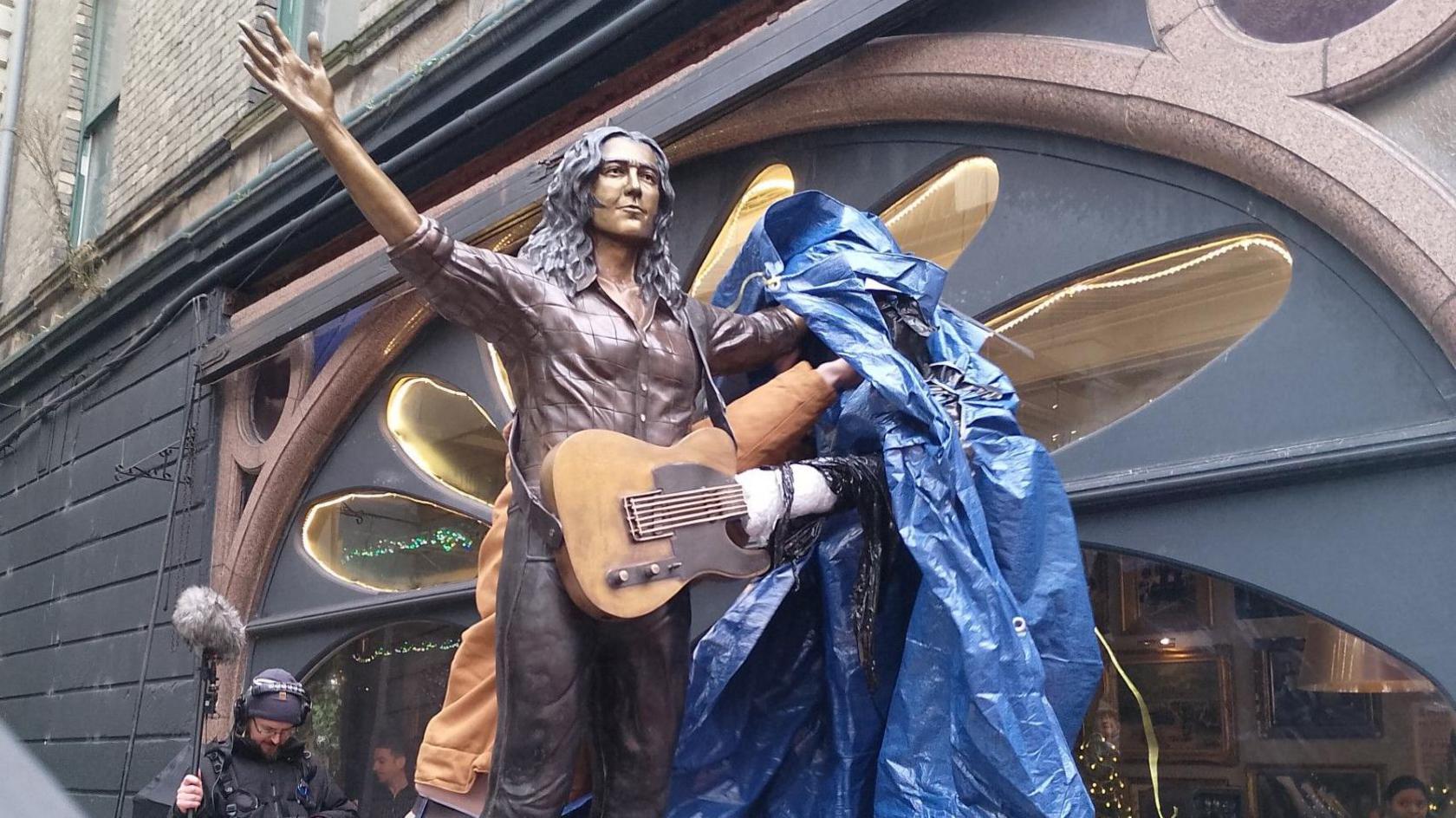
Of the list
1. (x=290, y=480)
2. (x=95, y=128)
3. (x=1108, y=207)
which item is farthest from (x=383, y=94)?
(x=95, y=128)

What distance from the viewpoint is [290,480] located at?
27.6ft

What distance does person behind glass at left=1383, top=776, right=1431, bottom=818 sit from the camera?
380 cm

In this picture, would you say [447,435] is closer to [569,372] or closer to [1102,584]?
[1102,584]

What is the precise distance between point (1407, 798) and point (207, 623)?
4602 millimetres

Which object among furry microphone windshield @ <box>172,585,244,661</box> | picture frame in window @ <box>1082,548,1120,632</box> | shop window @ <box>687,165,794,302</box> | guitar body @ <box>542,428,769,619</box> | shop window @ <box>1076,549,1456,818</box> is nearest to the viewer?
guitar body @ <box>542,428,769,619</box>

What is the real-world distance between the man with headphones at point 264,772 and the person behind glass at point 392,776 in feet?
6.39

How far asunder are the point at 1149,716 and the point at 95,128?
12158 millimetres

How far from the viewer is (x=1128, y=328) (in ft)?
15.7

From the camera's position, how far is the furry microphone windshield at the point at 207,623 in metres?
5.95

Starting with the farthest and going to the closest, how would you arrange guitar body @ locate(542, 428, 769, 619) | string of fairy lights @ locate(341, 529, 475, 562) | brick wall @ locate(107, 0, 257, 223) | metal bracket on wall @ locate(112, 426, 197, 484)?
brick wall @ locate(107, 0, 257, 223), metal bracket on wall @ locate(112, 426, 197, 484), string of fairy lights @ locate(341, 529, 475, 562), guitar body @ locate(542, 428, 769, 619)

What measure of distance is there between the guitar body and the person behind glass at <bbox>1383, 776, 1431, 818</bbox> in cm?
206

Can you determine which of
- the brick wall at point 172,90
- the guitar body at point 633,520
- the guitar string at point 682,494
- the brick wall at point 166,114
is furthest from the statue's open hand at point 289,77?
the brick wall at point 172,90

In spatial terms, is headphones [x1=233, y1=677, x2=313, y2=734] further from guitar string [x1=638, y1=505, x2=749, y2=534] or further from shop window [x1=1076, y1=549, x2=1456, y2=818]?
shop window [x1=1076, y1=549, x2=1456, y2=818]

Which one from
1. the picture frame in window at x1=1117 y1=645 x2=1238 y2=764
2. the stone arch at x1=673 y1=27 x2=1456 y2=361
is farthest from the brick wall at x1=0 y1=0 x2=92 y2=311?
the picture frame in window at x1=1117 y1=645 x2=1238 y2=764
